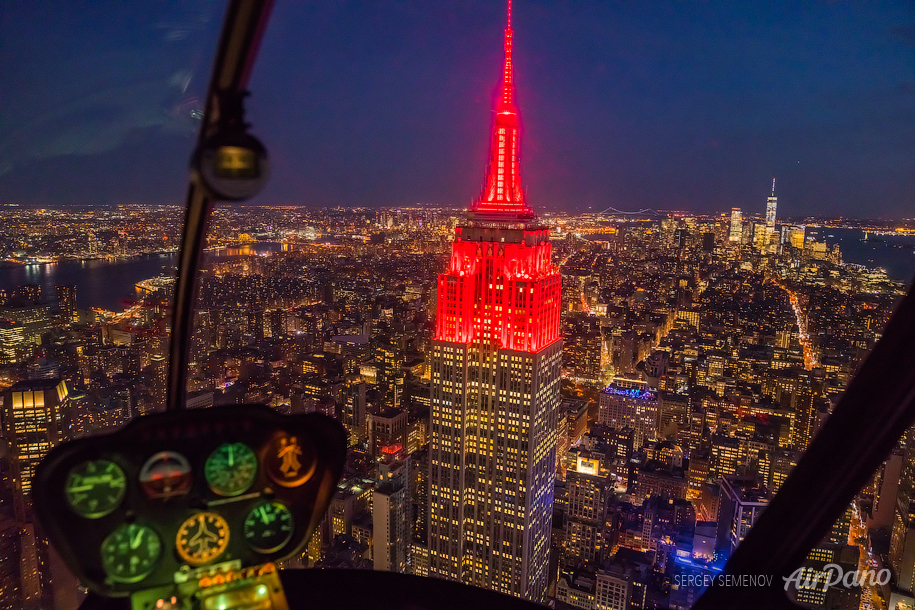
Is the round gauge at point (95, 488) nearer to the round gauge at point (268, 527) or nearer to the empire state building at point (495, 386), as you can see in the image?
the round gauge at point (268, 527)

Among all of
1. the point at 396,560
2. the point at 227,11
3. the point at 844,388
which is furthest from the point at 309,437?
the point at 396,560

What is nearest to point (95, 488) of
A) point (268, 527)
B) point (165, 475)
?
point (165, 475)

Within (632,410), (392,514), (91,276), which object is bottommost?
(632,410)

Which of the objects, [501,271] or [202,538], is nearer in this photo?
[202,538]

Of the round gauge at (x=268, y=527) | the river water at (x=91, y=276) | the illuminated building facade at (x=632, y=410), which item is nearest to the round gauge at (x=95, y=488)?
the round gauge at (x=268, y=527)

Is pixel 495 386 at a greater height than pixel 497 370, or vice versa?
pixel 497 370

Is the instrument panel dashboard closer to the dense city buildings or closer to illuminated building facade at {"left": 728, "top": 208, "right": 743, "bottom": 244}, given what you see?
→ the dense city buildings

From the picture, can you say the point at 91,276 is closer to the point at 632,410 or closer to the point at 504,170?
the point at 504,170
